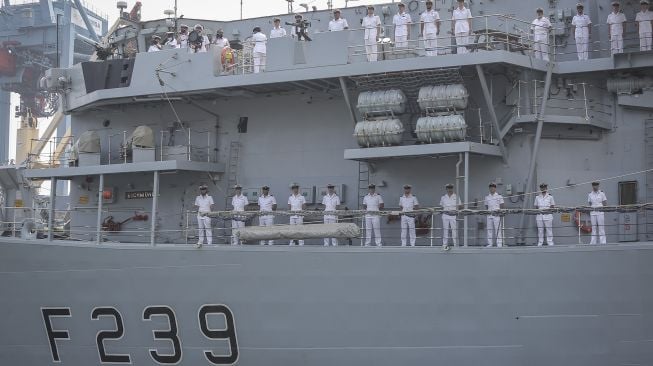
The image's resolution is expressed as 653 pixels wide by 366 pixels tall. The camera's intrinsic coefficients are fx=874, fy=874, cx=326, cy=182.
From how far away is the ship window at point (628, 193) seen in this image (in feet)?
42.5

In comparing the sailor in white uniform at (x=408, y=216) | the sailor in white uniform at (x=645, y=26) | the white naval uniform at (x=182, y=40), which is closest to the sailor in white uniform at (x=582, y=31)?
the sailor in white uniform at (x=645, y=26)

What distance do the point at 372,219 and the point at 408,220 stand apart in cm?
57

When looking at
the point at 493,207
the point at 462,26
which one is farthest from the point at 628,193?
the point at 462,26

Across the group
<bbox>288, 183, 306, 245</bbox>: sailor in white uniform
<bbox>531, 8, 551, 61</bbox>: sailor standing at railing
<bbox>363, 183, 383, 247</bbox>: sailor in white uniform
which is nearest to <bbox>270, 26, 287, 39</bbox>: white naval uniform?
<bbox>288, 183, 306, 245</bbox>: sailor in white uniform

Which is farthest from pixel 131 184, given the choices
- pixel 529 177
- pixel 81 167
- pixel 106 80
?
pixel 529 177

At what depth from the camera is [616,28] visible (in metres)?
13.4

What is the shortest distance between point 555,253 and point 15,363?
9.39 m

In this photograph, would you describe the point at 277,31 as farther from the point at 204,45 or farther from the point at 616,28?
the point at 616,28

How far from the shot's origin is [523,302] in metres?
11.6

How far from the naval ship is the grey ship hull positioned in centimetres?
3

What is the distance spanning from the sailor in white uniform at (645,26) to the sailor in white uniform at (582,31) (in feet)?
2.44

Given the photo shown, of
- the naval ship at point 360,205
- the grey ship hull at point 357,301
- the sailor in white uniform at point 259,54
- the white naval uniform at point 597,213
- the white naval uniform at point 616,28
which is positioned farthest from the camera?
the sailor in white uniform at point 259,54

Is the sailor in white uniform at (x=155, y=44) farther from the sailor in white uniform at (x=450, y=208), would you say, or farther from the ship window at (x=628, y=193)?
the ship window at (x=628, y=193)

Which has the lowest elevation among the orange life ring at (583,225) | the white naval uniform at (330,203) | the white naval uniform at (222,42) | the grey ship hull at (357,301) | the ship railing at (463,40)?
the grey ship hull at (357,301)
